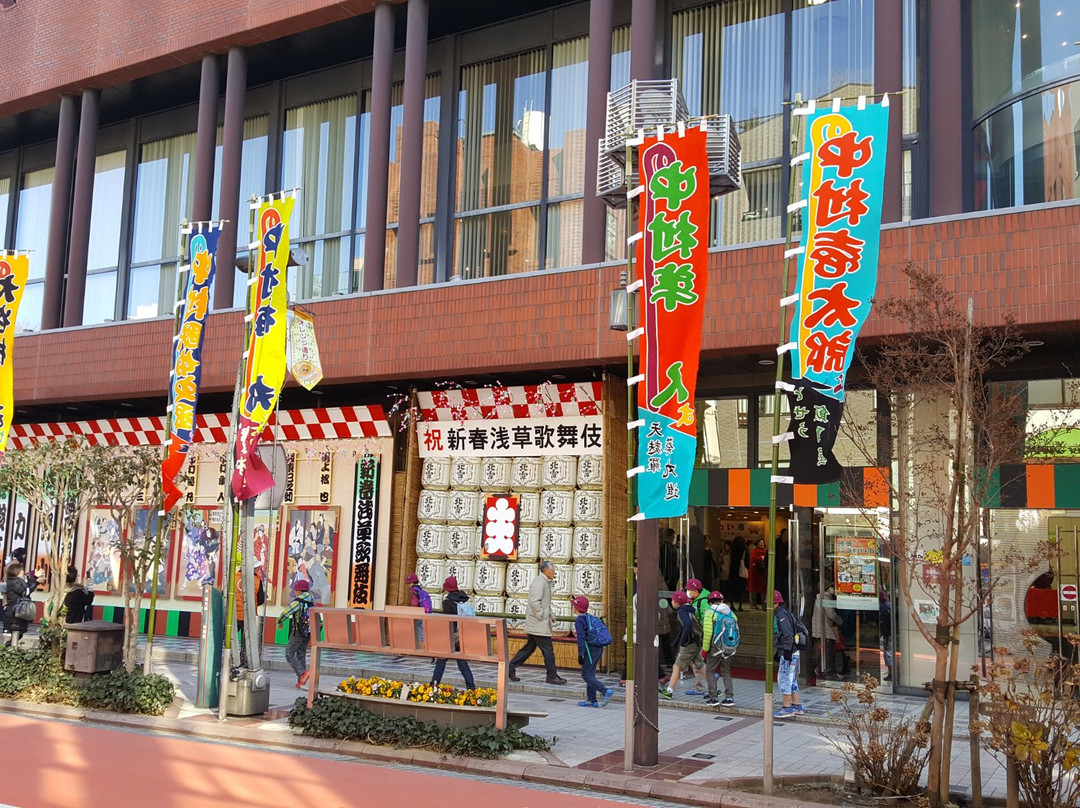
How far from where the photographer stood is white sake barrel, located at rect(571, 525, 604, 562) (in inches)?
685

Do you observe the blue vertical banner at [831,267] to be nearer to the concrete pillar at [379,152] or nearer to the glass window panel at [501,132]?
the glass window panel at [501,132]

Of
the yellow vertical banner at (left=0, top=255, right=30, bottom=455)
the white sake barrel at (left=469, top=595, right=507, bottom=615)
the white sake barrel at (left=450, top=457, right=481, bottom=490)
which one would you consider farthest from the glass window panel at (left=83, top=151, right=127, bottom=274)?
the white sake barrel at (left=469, top=595, right=507, bottom=615)

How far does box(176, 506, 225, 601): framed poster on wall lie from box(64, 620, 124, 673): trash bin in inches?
310

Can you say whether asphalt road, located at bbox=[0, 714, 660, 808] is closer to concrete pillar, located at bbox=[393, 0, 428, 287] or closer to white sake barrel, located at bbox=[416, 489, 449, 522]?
white sake barrel, located at bbox=[416, 489, 449, 522]

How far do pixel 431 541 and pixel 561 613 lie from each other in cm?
291

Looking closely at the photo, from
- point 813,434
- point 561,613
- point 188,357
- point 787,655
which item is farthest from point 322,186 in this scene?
point 813,434

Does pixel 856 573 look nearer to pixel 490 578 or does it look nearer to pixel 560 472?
pixel 560 472

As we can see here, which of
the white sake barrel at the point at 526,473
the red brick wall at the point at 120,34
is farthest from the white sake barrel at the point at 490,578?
the red brick wall at the point at 120,34

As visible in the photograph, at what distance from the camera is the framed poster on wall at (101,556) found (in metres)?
22.5

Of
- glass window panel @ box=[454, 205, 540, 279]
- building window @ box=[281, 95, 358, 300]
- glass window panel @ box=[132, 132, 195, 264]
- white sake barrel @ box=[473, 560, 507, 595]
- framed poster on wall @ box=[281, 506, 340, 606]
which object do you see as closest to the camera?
white sake barrel @ box=[473, 560, 507, 595]

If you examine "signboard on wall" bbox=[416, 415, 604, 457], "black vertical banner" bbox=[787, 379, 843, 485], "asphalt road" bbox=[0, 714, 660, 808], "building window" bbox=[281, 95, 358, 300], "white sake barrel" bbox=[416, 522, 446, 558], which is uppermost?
"building window" bbox=[281, 95, 358, 300]

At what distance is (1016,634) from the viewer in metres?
14.5

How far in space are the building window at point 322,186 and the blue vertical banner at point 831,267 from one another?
12631 mm

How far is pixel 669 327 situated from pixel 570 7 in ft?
36.6
